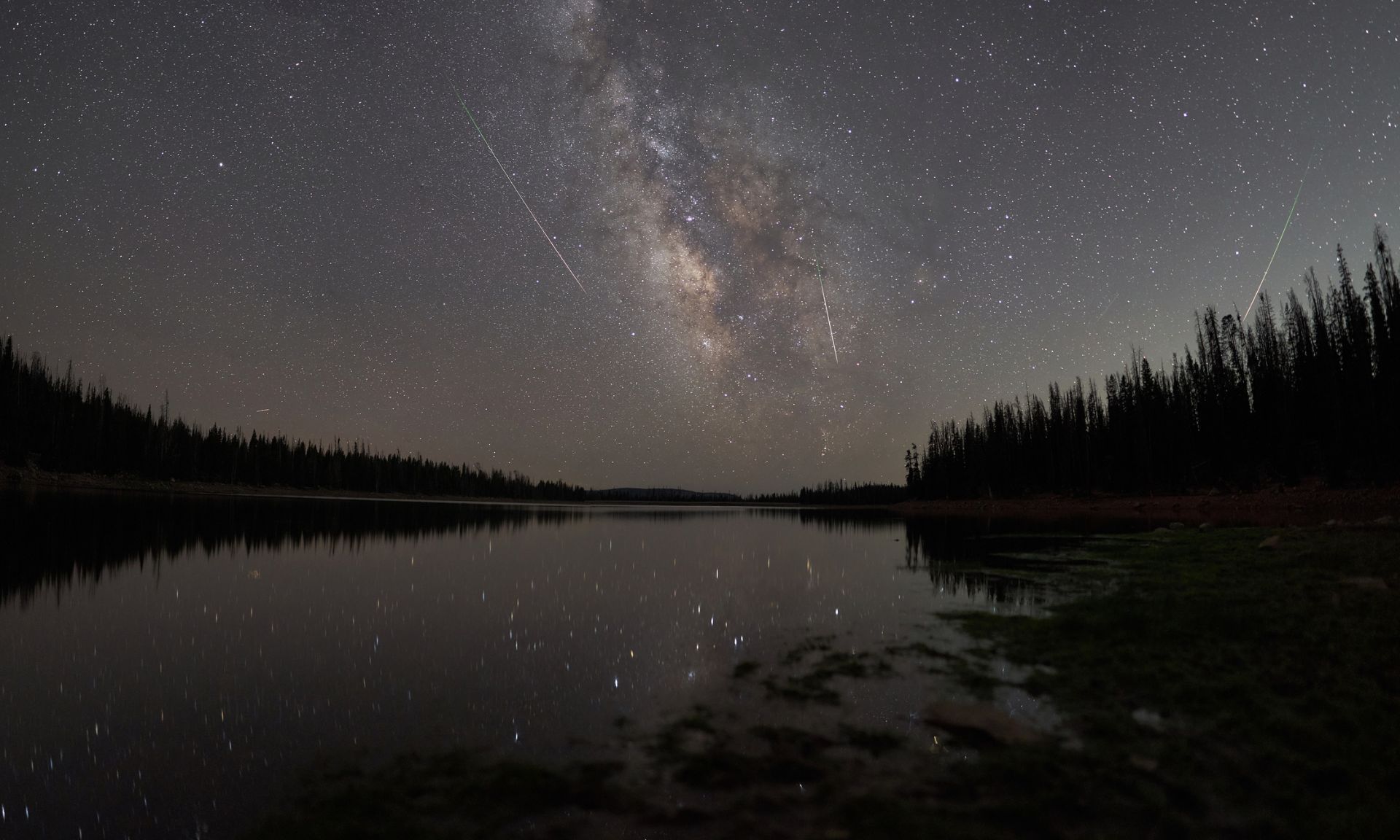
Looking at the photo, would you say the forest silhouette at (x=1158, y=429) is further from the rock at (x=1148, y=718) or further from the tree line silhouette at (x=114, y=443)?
the rock at (x=1148, y=718)

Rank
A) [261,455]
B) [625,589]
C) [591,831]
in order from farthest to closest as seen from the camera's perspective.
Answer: [261,455] < [625,589] < [591,831]

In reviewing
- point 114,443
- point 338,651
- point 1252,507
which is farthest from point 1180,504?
point 114,443

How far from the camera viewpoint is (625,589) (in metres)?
19.0

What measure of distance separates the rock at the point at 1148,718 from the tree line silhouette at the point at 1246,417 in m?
64.7

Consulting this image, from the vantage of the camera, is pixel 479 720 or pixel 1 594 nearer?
pixel 479 720

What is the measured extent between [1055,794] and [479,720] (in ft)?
22.3

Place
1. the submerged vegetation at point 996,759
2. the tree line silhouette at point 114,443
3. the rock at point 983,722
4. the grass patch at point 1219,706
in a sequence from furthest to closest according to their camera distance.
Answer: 1. the tree line silhouette at point 114,443
2. the rock at point 983,722
3. the grass patch at point 1219,706
4. the submerged vegetation at point 996,759

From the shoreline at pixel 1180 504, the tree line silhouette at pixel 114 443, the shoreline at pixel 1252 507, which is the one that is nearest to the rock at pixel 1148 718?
the shoreline at pixel 1180 504

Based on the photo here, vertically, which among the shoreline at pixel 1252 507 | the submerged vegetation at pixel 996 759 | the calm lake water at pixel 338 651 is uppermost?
the shoreline at pixel 1252 507

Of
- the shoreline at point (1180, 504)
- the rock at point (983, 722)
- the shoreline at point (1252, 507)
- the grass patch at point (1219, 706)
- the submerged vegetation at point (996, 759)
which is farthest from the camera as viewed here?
the shoreline at point (1180, 504)

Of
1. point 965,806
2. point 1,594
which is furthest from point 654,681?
point 1,594

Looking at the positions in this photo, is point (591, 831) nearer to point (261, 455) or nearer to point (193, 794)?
point (193, 794)

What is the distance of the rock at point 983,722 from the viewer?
670cm

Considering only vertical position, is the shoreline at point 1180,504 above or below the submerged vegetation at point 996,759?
above
